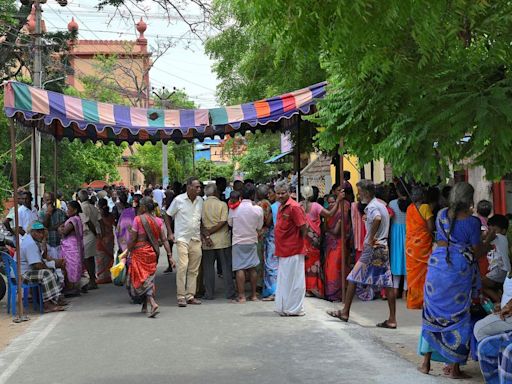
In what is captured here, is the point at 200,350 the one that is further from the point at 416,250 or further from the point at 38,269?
the point at 38,269

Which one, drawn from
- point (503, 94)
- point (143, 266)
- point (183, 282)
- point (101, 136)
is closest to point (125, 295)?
point (183, 282)

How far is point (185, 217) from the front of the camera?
1023 centimetres

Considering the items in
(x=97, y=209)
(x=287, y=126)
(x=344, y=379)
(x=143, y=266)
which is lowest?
(x=344, y=379)

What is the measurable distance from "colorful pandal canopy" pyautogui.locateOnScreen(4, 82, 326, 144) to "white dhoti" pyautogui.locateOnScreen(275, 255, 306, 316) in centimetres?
249

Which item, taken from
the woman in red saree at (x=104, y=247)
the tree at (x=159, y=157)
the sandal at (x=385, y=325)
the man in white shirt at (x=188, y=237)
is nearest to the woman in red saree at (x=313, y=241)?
the man in white shirt at (x=188, y=237)

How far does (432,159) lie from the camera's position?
531 centimetres

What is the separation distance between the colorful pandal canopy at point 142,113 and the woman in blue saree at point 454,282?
4.37 meters

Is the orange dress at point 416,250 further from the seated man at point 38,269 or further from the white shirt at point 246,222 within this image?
the seated man at point 38,269

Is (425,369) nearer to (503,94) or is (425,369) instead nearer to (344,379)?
(344,379)

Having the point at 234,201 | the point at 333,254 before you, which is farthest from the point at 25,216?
the point at 333,254

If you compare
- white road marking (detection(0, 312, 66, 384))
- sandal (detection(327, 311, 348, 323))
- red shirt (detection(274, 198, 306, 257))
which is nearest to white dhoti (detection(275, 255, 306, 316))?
red shirt (detection(274, 198, 306, 257))

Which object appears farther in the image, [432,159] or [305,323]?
[305,323]

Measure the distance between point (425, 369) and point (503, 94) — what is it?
266cm

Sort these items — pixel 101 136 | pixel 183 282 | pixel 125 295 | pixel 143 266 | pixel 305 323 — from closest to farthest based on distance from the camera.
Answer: pixel 305 323 < pixel 143 266 < pixel 183 282 < pixel 125 295 < pixel 101 136
